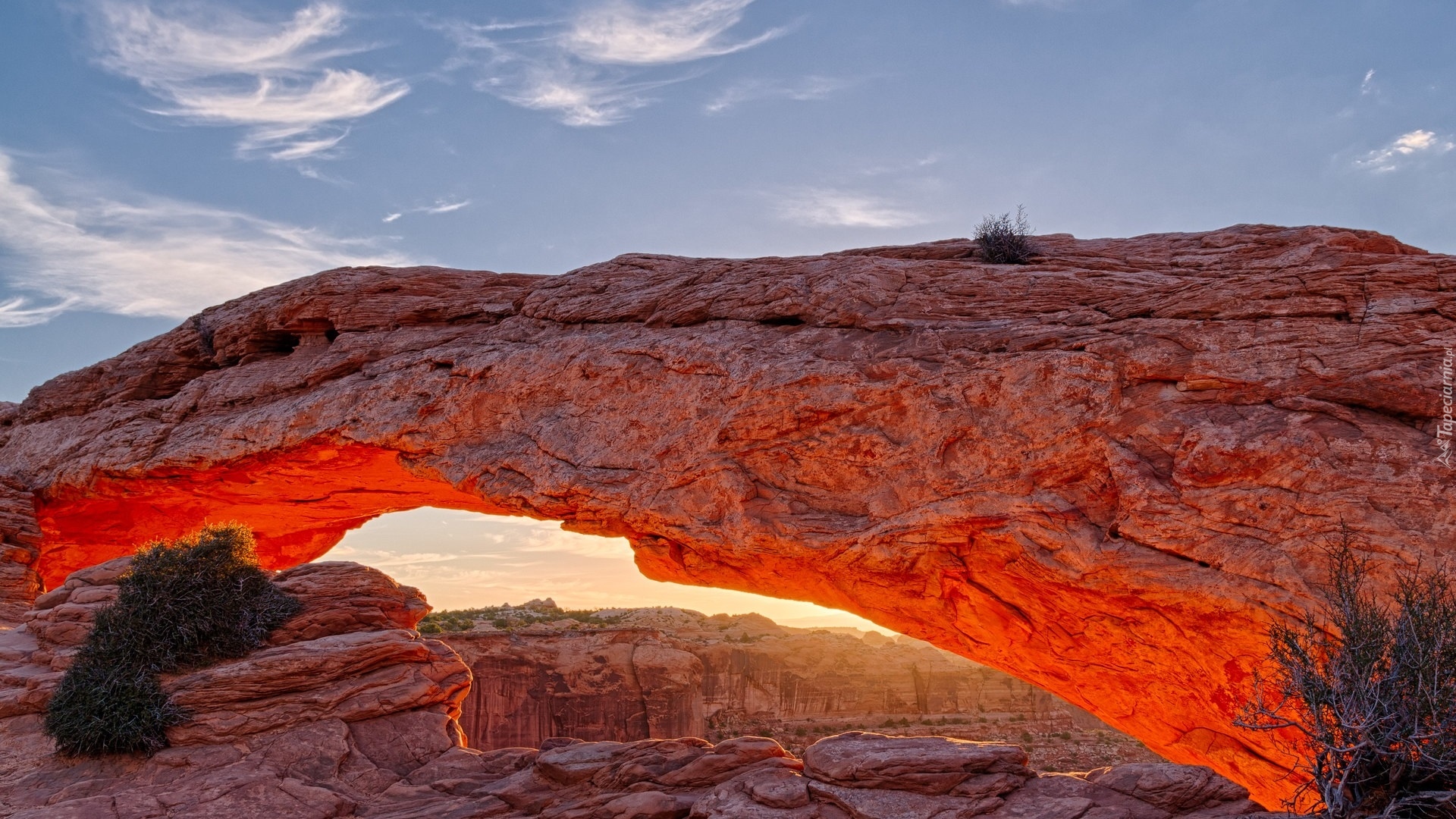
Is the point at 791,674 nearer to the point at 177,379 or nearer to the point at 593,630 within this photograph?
the point at 593,630

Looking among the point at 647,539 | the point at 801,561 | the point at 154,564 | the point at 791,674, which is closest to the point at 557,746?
the point at 647,539

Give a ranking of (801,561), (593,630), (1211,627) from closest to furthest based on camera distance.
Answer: (1211,627), (801,561), (593,630)

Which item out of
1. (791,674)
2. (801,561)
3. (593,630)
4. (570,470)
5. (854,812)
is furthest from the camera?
(791,674)

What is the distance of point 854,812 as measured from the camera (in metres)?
11.2

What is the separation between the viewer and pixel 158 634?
49.7ft

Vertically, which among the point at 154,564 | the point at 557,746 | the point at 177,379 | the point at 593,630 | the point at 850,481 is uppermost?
the point at 177,379

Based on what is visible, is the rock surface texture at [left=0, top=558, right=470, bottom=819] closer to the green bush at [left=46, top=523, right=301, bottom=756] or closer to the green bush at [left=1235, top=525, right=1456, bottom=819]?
the green bush at [left=46, top=523, right=301, bottom=756]

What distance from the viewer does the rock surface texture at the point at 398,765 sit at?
11.4 metres

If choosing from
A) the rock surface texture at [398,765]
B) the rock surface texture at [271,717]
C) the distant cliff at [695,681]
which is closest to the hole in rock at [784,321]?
the rock surface texture at [398,765]

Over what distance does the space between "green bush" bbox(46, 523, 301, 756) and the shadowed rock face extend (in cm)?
313

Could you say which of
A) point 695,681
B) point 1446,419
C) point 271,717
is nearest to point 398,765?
point 271,717

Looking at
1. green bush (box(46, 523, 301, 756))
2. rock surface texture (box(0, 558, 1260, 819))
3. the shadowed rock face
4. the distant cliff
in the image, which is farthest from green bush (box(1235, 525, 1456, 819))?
the distant cliff

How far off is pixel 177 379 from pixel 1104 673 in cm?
2092

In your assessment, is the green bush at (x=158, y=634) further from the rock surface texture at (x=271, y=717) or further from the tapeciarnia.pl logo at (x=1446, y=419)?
the tapeciarnia.pl logo at (x=1446, y=419)
